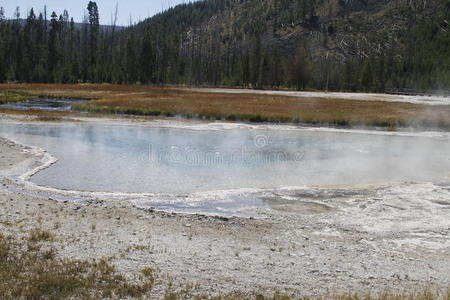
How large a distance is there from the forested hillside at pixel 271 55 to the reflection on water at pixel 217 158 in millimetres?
74343

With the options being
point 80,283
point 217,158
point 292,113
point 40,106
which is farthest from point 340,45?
point 80,283

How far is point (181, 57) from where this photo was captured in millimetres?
130750

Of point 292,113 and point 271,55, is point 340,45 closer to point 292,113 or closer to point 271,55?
point 271,55

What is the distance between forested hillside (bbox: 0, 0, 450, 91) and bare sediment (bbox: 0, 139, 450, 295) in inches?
3624

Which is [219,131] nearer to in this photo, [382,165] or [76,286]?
[382,165]

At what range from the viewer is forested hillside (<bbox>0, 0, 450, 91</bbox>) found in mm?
105188

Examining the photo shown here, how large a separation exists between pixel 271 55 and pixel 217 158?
107229 millimetres

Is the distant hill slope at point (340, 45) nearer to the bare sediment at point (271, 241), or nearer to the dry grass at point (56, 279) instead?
the bare sediment at point (271, 241)

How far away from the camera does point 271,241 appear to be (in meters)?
10.7

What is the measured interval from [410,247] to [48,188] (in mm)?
11611

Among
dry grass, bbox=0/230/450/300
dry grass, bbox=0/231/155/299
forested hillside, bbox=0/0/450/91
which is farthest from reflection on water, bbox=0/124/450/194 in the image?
forested hillside, bbox=0/0/450/91

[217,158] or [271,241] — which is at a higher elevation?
[217,158]

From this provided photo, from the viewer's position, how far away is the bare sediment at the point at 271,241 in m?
8.45

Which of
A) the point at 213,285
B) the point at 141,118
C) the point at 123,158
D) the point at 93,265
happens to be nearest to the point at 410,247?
the point at 213,285
